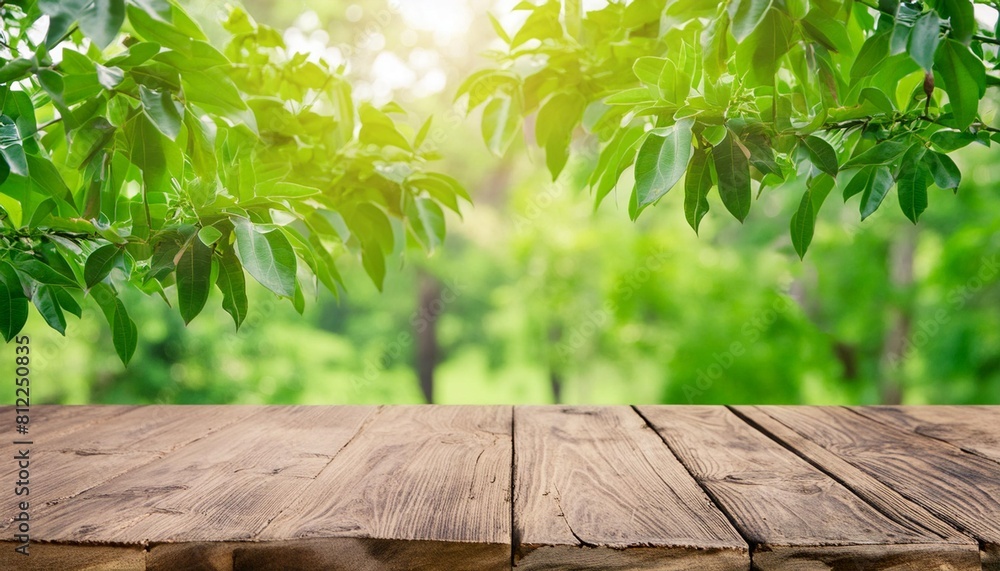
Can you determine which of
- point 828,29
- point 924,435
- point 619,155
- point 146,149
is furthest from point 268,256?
point 924,435

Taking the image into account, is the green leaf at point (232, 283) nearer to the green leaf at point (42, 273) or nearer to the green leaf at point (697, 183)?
the green leaf at point (42, 273)

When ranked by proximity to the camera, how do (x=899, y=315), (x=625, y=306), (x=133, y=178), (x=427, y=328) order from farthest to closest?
(x=427, y=328) → (x=899, y=315) → (x=625, y=306) → (x=133, y=178)

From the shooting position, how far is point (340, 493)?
2.32 ft

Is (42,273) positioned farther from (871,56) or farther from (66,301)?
(871,56)

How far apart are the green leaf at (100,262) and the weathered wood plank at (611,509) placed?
0.49 m

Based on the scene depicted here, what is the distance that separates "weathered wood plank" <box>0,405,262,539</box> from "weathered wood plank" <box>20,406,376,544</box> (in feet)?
0.09

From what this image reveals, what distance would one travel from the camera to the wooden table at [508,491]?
0.58 m

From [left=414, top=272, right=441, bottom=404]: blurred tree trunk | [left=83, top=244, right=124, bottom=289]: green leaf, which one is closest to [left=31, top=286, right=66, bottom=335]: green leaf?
[left=83, top=244, right=124, bottom=289]: green leaf

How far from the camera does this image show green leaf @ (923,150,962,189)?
0.75 m

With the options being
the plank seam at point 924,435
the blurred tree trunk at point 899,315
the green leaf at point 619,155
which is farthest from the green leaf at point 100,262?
the blurred tree trunk at point 899,315

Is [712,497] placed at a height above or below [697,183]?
below

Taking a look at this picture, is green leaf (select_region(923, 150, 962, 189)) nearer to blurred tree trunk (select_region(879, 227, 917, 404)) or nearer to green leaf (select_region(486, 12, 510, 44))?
green leaf (select_region(486, 12, 510, 44))

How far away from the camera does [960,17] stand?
64cm

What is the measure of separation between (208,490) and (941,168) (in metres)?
0.88
